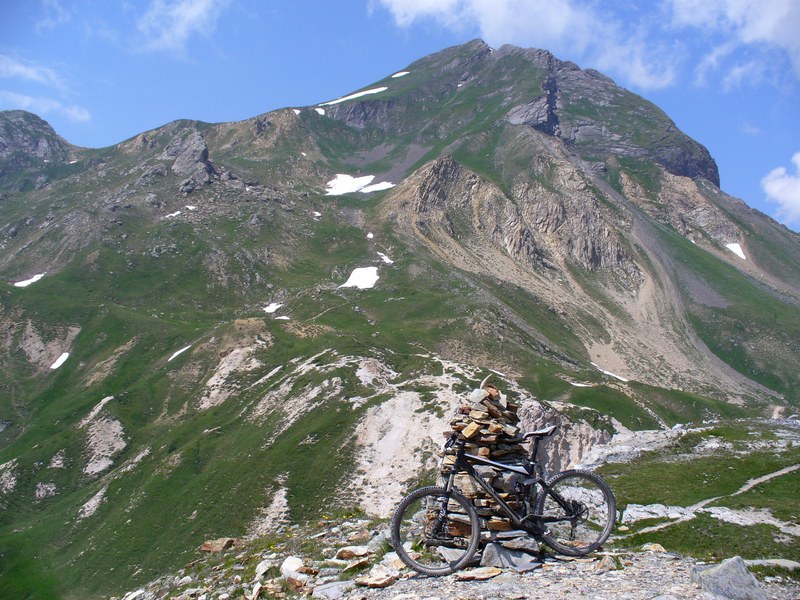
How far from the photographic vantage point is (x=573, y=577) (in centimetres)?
1453

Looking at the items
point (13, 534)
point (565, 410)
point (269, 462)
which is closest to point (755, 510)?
point (269, 462)

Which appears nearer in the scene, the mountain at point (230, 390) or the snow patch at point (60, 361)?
the mountain at point (230, 390)

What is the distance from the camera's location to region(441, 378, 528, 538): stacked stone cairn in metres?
17.0

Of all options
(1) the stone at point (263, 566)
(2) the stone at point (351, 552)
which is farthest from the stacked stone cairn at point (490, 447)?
(1) the stone at point (263, 566)

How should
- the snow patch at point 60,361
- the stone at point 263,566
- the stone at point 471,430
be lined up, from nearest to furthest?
the stone at point 471,430
the stone at point 263,566
the snow patch at point 60,361

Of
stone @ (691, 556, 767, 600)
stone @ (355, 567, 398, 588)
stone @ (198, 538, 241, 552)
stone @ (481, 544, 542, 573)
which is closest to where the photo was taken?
stone @ (691, 556, 767, 600)

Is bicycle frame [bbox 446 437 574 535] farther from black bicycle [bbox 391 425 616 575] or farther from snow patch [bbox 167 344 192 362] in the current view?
snow patch [bbox 167 344 192 362]

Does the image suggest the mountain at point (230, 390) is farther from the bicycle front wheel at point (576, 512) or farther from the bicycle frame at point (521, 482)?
the bicycle frame at point (521, 482)

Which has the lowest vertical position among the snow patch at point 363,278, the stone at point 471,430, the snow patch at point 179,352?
the stone at point 471,430

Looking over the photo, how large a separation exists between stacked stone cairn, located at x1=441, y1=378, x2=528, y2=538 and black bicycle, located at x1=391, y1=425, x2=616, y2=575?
0.19m

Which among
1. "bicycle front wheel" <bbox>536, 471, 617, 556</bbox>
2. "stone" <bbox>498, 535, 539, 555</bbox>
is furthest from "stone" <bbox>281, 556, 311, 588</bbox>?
"bicycle front wheel" <bbox>536, 471, 617, 556</bbox>

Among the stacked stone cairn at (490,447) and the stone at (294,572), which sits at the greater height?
the stacked stone cairn at (490,447)

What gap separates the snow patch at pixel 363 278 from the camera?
18662cm

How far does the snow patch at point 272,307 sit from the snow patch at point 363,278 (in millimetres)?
22806
